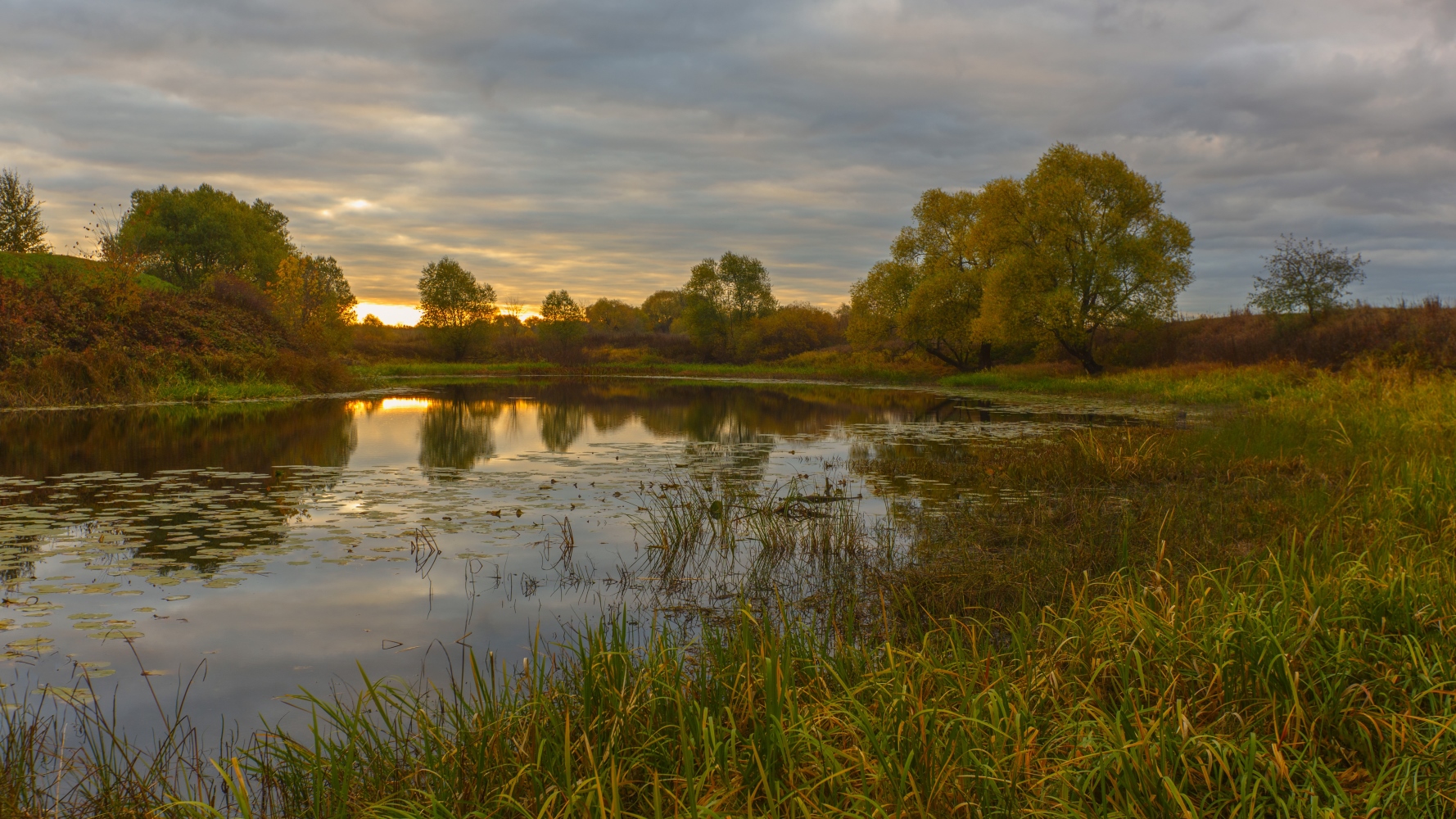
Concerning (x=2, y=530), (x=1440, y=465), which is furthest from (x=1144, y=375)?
(x=2, y=530)

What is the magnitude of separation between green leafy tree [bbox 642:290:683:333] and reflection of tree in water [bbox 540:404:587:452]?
8581cm

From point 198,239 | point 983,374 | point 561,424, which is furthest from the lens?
point 198,239

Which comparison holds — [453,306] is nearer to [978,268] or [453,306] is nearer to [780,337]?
[780,337]

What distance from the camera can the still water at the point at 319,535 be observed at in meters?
4.96

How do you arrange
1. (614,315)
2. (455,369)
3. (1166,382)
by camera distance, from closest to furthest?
(1166,382) → (455,369) → (614,315)

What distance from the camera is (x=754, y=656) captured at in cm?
409

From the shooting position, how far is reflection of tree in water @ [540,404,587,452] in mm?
17500

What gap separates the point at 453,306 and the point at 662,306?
60.4 metres

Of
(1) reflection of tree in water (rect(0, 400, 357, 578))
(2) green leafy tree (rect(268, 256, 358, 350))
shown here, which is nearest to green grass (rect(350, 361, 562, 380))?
(2) green leafy tree (rect(268, 256, 358, 350))

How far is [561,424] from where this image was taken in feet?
72.2

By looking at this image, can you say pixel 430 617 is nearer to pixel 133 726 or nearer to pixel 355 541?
pixel 133 726

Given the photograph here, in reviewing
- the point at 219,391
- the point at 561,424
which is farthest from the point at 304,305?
the point at 561,424

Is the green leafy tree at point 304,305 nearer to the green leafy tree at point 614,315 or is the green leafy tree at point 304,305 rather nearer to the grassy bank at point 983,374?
the grassy bank at point 983,374

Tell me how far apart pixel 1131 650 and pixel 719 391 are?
37.0 m
